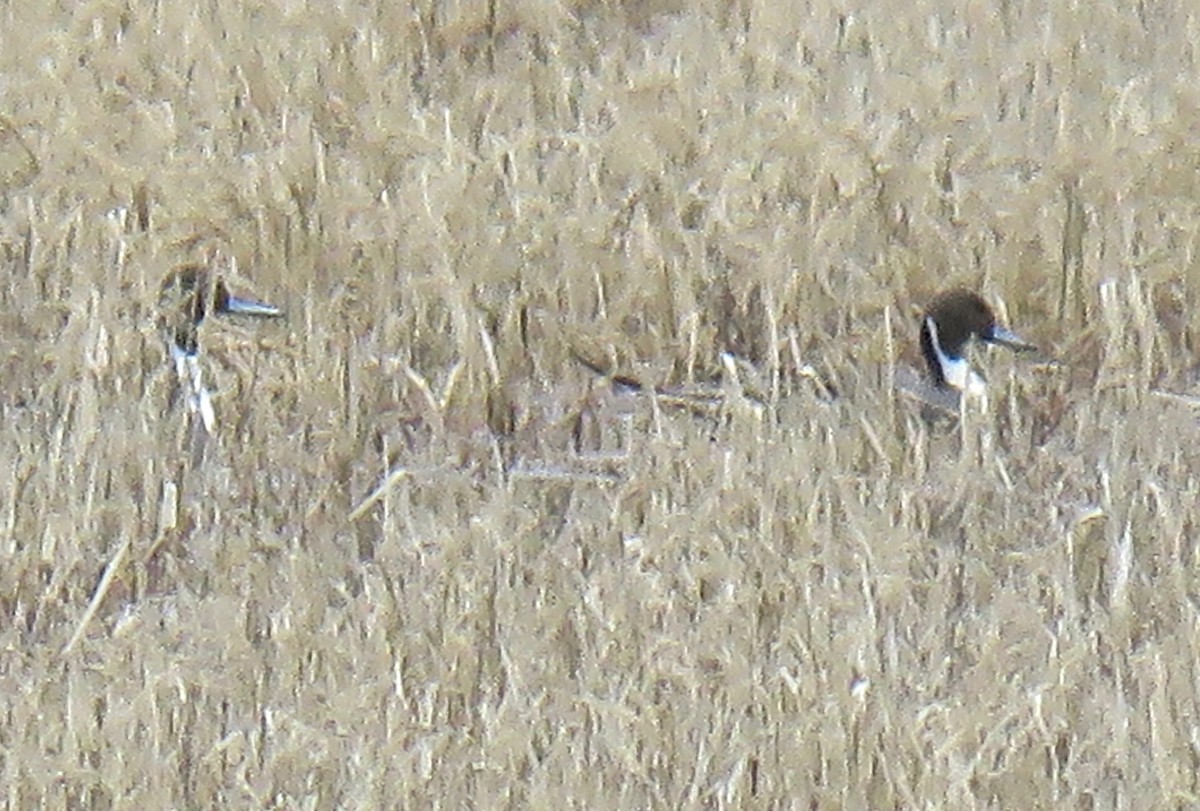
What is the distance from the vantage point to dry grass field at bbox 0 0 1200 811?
3.09 meters

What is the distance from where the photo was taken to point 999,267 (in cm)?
348

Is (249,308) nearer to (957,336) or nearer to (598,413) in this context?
(598,413)

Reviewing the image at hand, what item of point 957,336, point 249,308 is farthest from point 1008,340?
point 249,308

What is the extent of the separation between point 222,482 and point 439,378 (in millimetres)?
327

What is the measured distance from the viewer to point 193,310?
3424 mm

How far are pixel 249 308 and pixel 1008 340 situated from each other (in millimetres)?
1032

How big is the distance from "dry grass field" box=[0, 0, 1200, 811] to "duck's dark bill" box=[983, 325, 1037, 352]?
36 millimetres

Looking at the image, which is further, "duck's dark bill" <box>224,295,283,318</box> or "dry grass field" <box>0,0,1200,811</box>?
"duck's dark bill" <box>224,295,283,318</box>

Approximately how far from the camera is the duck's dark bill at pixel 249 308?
3.44 m

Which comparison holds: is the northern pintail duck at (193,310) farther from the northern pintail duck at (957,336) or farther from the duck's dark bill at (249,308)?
the northern pintail duck at (957,336)

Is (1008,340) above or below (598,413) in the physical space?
above

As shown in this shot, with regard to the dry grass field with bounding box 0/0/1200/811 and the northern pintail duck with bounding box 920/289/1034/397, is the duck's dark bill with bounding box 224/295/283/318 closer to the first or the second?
the dry grass field with bounding box 0/0/1200/811

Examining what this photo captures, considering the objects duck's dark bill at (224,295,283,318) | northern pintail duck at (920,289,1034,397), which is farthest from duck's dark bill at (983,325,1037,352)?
duck's dark bill at (224,295,283,318)

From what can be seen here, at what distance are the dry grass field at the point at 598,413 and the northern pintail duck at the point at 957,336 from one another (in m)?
0.03
